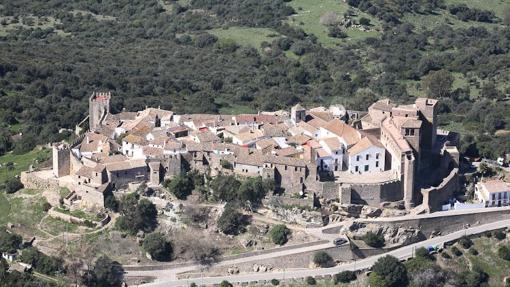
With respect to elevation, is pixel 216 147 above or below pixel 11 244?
above

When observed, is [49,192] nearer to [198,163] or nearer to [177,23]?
[198,163]

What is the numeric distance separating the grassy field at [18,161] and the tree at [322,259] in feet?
63.6

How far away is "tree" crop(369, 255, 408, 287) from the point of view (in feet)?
163

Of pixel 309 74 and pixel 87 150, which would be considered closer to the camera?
pixel 87 150

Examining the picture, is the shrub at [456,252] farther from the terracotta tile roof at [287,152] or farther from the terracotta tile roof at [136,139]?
the terracotta tile roof at [136,139]

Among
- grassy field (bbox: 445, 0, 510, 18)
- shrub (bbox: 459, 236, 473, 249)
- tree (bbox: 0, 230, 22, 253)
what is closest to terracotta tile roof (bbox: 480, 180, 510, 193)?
shrub (bbox: 459, 236, 473, 249)

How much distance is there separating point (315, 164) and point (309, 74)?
144 ft

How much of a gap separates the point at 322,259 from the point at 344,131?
8.78m

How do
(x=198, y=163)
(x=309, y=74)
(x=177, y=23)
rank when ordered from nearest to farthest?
1. (x=198, y=163)
2. (x=309, y=74)
3. (x=177, y=23)

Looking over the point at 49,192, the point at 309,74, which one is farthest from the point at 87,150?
the point at 309,74

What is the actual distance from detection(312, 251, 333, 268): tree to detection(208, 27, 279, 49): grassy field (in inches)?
2268

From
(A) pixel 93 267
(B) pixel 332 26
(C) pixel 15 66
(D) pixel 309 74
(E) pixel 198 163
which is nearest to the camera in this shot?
(A) pixel 93 267

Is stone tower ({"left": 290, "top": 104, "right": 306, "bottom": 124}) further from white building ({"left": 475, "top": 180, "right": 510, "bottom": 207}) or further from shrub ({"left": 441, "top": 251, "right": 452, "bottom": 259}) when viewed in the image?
shrub ({"left": 441, "top": 251, "right": 452, "bottom": 259})

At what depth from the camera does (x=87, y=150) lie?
56125mm
